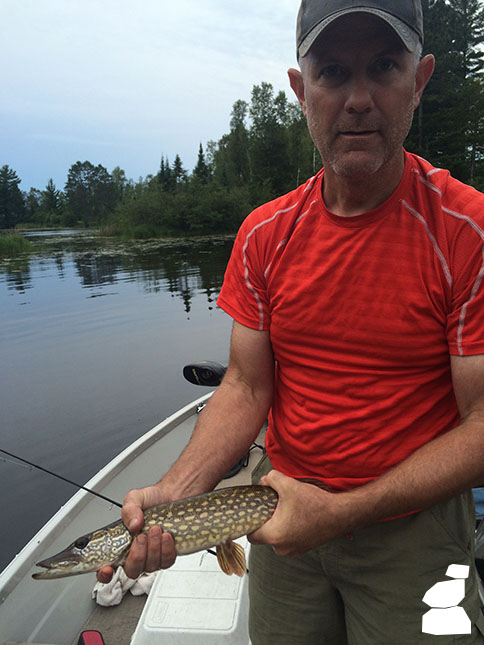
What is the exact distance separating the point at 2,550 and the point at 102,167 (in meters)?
124

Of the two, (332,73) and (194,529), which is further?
(194,529)

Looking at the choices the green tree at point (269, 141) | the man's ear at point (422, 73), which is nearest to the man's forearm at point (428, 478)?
the man's ear at point (422, 73)

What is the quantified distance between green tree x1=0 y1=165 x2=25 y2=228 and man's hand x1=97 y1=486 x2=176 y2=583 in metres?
99.6

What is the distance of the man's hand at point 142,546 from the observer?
1.79 meters

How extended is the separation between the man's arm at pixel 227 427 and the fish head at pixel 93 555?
0.05m

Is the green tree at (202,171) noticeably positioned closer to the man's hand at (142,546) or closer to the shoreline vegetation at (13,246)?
the shoreline vegetation at (13,246)

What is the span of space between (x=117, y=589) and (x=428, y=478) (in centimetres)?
255

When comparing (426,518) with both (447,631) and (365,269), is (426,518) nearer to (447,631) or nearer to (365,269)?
(447,631)

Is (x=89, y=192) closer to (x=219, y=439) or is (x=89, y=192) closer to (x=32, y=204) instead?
(x=32, y=204)

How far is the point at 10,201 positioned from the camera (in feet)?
297

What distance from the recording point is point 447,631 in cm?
163

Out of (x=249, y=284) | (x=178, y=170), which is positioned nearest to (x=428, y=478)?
(x=249, y=284)

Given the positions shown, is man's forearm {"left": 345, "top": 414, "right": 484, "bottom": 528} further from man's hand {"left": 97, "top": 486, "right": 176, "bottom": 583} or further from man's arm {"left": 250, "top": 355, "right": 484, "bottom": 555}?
man's hand {"left": 97, "top": 486, "right": 176, "bottom": 583}

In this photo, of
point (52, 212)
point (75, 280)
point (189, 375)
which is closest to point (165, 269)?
point (75, 280)
